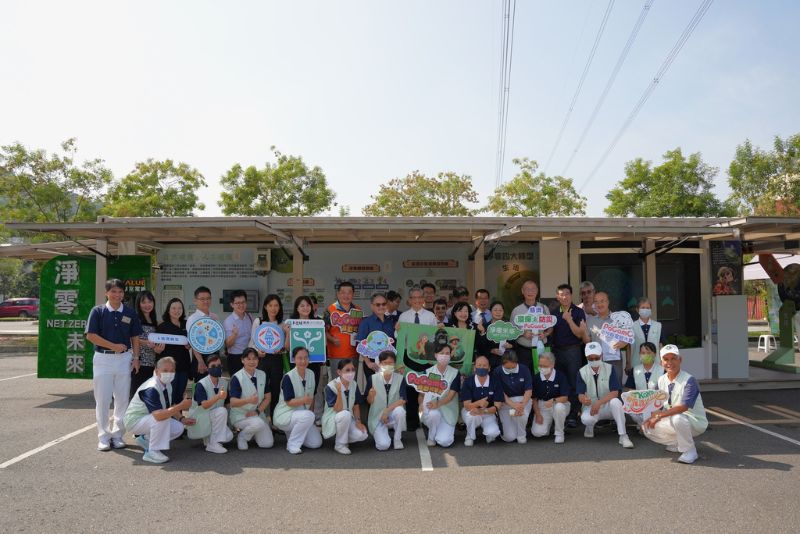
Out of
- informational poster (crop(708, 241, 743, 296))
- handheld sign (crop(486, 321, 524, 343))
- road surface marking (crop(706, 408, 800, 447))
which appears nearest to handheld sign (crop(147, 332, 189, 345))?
handheld sign (crop(486, 321, 524, 343))

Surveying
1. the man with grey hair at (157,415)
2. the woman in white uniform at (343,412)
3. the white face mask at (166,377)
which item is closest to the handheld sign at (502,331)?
the woman in white uniform at (343,412)

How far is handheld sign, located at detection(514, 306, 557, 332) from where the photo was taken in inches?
246

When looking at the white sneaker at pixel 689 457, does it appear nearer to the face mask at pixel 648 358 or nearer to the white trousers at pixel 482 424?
the face mask at pixel 648 358

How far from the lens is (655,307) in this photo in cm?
905

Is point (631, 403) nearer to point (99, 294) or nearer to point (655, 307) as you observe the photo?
point (655, 307)

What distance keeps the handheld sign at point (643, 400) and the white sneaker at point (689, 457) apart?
48cm

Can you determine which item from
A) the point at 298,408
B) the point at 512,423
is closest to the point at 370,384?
the point at 298,408

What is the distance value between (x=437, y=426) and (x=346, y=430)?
0.98 m

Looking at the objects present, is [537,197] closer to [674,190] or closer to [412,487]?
[674,190]

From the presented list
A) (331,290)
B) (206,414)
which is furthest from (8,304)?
(206,414)

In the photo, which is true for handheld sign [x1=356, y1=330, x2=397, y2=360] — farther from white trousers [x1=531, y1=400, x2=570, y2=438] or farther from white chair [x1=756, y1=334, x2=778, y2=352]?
white chair [x1=756, y1=334, x2=778, y2=352]

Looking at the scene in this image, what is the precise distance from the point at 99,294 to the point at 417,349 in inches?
207

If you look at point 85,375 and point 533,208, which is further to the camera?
point 533,208

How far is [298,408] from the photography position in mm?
5707
